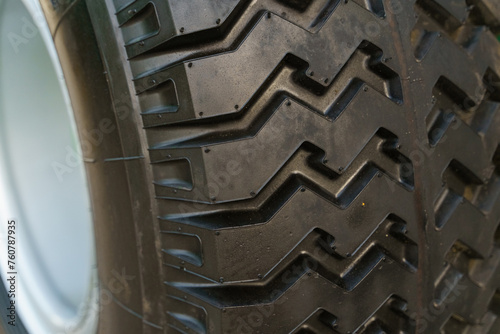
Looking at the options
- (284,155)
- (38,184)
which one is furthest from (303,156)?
(38,184)

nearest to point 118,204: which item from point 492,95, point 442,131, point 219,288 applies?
point 219,288

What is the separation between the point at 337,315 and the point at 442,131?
1.30 ft

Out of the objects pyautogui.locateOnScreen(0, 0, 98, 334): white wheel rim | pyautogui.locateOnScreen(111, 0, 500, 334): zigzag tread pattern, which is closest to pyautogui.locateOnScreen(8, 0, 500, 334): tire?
pyautogui.locateOnScreen(111, 0, 500, 334): zigzag tread pattern

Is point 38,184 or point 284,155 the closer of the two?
point 284,155

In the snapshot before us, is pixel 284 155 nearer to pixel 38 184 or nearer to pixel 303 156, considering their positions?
pixel 303 156

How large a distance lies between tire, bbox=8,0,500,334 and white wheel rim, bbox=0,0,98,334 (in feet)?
1.99

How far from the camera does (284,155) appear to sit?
0.99 meters

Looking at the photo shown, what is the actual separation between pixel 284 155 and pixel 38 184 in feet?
4.25

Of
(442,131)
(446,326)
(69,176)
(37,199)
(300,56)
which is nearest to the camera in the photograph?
(300,56)

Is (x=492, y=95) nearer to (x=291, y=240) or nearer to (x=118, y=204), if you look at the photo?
(x=291, y=240)

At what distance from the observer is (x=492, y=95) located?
1.22m

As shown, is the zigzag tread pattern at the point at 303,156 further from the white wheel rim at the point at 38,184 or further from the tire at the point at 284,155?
the white wheel rim at the point at 38,184

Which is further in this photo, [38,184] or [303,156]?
[38,184]

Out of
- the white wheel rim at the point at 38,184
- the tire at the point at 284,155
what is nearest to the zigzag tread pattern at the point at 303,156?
the tire at the point at 284,155
